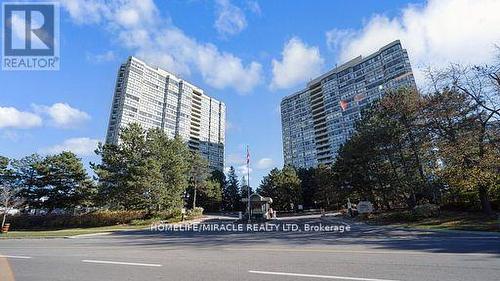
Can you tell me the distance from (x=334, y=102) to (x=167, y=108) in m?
66.6

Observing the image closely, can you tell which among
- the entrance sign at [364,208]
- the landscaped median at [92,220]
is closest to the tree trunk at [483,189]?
the entrance sign at [364,208]

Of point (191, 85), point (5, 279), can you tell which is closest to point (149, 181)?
point (5, 279)

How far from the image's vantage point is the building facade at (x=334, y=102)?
4378 inches

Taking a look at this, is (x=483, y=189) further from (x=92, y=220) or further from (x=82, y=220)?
(x=82, y=220)

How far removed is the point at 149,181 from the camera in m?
40.0

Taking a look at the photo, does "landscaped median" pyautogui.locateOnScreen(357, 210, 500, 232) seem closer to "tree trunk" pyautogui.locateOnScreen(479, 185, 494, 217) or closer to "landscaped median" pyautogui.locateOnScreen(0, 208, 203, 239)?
"tree trunk" pyautogui.locateOnScreen(479, 185, 494, 217)

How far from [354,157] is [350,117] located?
84.7 m

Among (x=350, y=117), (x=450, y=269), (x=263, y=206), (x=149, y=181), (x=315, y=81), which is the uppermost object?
(x=315, y=81)

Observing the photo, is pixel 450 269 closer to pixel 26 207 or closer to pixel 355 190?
pixel 355 190

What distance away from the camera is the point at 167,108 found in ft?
448

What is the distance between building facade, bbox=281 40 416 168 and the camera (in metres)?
111

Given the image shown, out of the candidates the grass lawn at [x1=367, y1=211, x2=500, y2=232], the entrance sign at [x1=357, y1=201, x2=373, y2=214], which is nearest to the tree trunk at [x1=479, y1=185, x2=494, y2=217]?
the grass lawn at [x1=367, y1=211, x2=500, y2=232]

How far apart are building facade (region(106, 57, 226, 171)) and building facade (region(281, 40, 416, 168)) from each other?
3442 cm

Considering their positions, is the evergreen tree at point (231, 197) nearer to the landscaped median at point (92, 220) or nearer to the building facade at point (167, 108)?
the building facade at point (167, 108)
